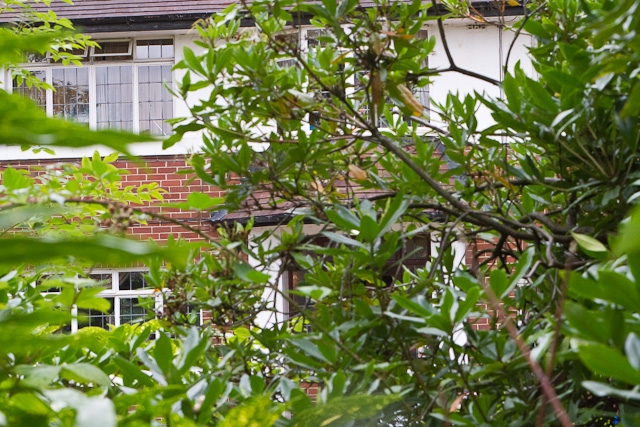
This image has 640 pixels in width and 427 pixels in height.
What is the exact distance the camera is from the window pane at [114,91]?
10500mm

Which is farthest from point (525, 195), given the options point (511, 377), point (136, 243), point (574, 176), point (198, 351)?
point (136, 243)

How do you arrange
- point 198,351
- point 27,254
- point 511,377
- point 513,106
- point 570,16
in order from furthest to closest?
point 570,16
point 513,106
point 511,377
point 198,351
point 27,254

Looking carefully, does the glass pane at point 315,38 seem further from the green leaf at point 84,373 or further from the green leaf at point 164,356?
the green leaf at point 84,373

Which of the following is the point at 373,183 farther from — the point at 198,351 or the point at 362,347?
the point at 198,351

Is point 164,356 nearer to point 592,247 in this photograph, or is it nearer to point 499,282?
point 499,282

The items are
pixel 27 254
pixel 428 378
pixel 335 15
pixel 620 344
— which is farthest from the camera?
pixel 335 15

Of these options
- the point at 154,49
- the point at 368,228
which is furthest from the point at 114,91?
the point at 368,228

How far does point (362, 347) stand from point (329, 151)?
25.3 inches

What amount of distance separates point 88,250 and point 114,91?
10.7 metres

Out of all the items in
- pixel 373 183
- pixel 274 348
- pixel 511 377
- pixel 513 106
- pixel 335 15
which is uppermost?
pixel 335 15

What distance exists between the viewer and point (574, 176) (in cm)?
178

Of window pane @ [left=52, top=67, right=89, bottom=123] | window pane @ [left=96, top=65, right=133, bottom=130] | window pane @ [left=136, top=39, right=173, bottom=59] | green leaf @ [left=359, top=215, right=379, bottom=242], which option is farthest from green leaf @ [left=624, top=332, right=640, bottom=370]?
window pane @ [left=52, top=67, right=89, bottom=123]

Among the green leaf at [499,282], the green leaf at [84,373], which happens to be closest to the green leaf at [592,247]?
the green leaf at [499,282]

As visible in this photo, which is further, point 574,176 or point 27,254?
point 574,176
